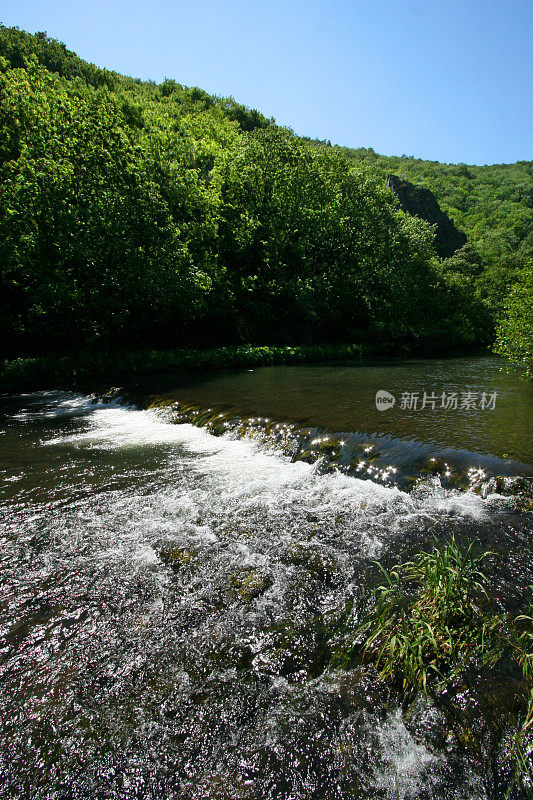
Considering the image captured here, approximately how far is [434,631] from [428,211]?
88388 mm

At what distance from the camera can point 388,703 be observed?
310cm

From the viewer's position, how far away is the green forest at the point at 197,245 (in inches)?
752

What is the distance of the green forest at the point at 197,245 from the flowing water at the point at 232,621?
10.5m

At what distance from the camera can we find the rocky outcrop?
7300 centimetres

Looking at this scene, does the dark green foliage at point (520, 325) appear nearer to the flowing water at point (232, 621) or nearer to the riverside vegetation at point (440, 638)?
the flowing water at point (232, 621)

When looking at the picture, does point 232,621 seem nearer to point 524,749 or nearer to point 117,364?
point 524,749

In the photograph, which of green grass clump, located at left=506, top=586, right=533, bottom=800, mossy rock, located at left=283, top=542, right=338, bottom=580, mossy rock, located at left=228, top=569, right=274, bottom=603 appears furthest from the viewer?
mossy rock, located at left=283, top=542, right=338, bottom=580

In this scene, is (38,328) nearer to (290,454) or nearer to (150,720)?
(290,454)

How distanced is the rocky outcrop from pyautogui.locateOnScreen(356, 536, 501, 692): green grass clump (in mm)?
77455

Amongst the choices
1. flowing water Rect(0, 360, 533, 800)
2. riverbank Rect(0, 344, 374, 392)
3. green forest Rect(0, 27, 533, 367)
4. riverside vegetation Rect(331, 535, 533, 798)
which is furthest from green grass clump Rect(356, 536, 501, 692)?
riverbank Rect(0, 344, 374, 392)

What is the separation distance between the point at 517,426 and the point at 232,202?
26.6 m

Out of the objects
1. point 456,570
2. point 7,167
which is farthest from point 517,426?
point 7,167

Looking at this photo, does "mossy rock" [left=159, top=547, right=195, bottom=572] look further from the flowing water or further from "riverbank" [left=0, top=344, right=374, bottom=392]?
"riverbank" [left=0, top=344, right=374, bottom=392]

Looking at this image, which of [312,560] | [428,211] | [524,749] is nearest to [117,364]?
[312,560]
